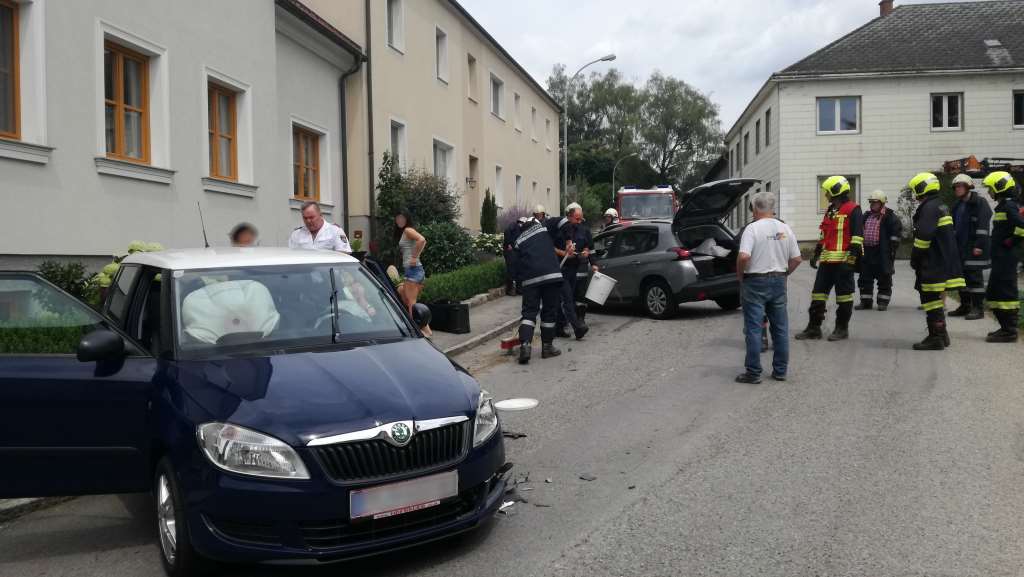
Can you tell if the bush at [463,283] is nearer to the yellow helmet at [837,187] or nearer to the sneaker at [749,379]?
the sneaker at [749,379]

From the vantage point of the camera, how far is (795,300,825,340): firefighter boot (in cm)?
1060

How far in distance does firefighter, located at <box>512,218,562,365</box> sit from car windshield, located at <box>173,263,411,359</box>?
4548mm

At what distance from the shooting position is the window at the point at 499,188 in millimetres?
28562

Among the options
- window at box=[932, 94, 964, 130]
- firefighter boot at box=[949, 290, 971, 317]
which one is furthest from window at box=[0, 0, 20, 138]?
window at box=[932, 94, 964, 130]

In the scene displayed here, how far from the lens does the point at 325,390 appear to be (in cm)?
408

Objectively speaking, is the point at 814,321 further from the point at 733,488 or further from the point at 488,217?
the point at 488,217

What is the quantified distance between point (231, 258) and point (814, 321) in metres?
7.82

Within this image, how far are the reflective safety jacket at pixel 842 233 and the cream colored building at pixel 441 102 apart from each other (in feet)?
33.1

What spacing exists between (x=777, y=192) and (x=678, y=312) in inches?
891

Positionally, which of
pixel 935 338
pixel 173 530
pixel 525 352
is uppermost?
pixel 935 338

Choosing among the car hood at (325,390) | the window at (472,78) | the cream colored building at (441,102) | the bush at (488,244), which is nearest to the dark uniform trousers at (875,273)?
the bush at (488,244)

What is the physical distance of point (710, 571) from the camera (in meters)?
3.87

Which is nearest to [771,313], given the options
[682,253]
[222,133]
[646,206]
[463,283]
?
[682,253]

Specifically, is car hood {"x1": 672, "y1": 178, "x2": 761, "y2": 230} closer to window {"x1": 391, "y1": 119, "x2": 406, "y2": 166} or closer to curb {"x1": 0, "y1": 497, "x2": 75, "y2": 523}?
curb {"x1": 0, "y1": 497, "x2": 75, "y2": 523}
